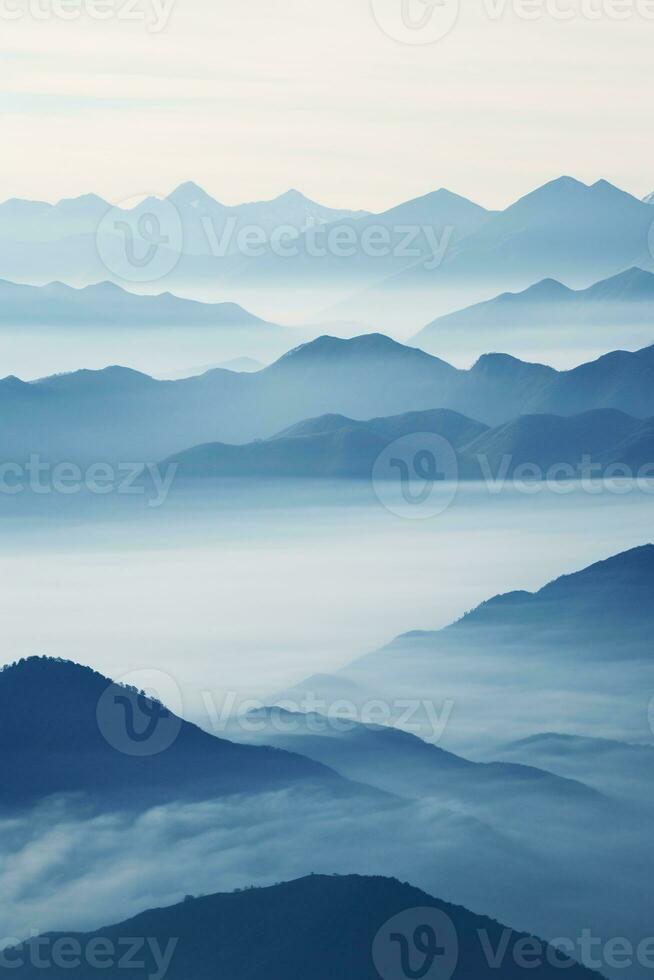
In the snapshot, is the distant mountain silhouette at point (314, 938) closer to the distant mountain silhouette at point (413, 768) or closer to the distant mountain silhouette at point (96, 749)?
the distant mountain silhouette at point (96, 749)

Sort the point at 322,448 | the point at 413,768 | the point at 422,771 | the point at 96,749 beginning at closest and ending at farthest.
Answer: the point at 96,749 < the point at 413,768 < the point at 422,771 < the point at 322,448

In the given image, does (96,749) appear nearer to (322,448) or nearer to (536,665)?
(536,665)

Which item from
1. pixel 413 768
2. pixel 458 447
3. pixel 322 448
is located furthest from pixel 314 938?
pixel 458 447

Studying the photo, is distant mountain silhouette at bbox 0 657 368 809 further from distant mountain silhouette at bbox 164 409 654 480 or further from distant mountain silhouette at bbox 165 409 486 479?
distant mountain silhouette at bbox 165 409 486 479

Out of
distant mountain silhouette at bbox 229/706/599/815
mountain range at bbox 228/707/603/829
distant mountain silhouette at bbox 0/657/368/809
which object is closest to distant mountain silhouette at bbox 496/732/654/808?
mountain range at bbox 228/707/603/829

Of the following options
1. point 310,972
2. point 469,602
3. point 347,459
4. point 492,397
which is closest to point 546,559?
point 469,602
